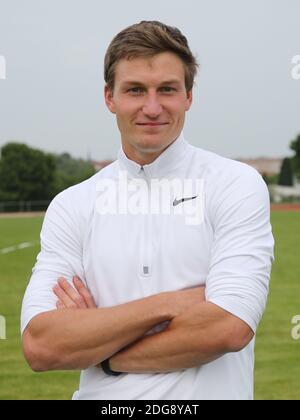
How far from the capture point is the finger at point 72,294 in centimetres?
283

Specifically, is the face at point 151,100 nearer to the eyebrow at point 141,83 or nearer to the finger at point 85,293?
the eyebrow at point 141,83

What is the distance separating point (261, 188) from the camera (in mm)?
2844

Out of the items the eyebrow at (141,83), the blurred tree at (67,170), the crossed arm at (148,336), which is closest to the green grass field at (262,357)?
the crossed arm at (148,336)

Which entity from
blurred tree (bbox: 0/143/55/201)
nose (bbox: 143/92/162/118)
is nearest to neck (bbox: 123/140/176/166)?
nose (bbox: 143/92/162/118)

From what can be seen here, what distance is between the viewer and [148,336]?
274 cm

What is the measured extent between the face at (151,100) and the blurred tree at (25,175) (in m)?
60.1

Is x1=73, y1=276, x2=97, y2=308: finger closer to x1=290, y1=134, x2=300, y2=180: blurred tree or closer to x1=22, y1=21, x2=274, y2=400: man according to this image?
x1=22, y1=21, x2=274, y2=400: man

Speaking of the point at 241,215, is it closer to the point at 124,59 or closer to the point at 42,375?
the point at 124,59

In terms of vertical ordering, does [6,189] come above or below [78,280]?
below

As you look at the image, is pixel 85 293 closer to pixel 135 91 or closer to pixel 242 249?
pixel 242 249
